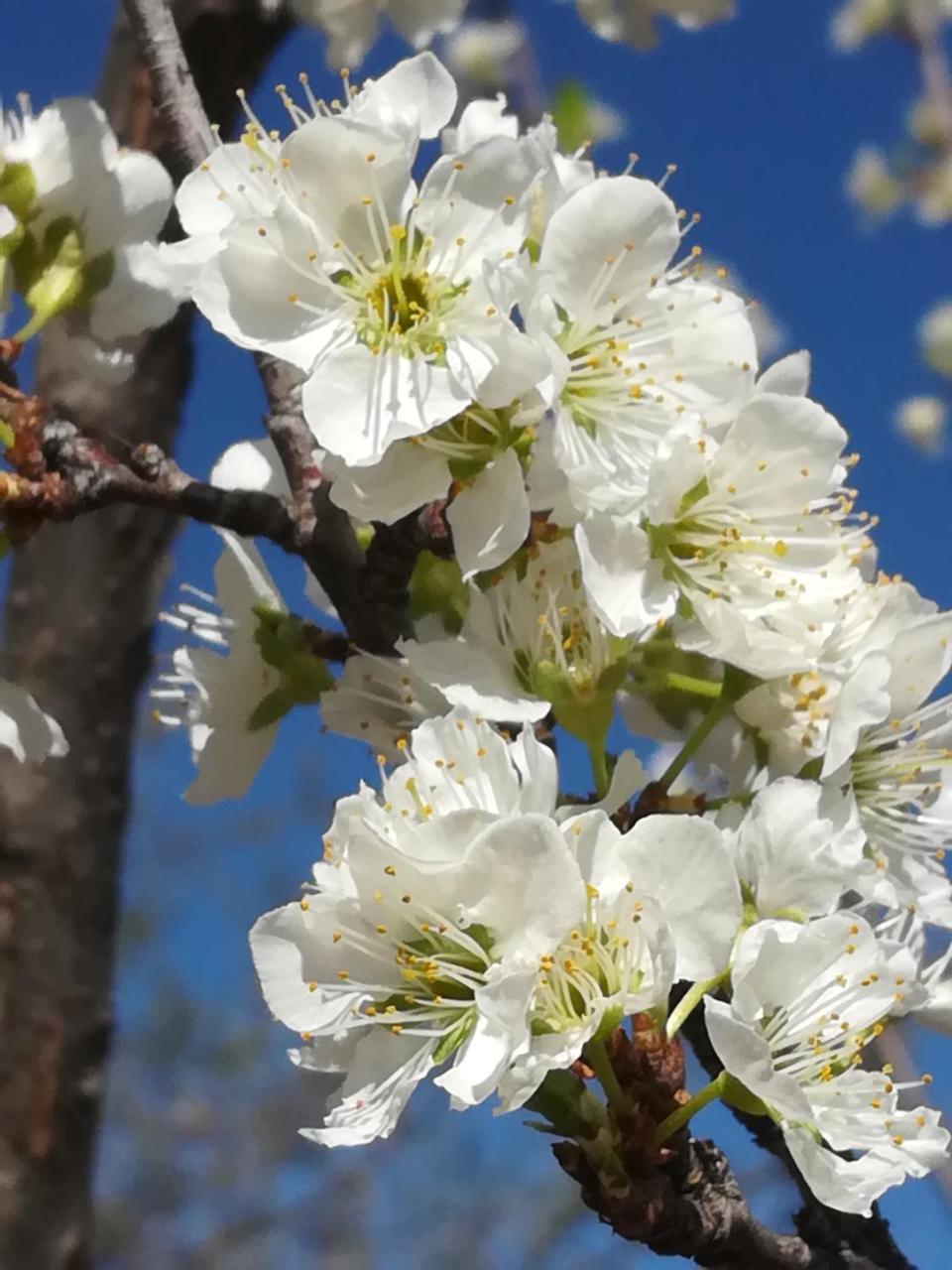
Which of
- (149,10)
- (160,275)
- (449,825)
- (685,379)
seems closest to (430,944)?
(449,825)

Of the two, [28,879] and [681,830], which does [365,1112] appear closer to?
[681,830]

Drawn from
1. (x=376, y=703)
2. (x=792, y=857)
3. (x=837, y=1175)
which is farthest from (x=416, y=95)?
(x=837, y=1175)

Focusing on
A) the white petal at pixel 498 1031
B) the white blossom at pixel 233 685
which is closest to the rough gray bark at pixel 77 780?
the white blossom at pixel 233 685

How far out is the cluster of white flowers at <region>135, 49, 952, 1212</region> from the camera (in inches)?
19.2

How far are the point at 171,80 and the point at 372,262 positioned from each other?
226 millimetres

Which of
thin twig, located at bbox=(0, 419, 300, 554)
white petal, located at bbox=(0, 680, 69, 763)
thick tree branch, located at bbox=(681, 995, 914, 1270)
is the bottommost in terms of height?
thick tree branch, located at bbox=(681, 995, 914, 1270)

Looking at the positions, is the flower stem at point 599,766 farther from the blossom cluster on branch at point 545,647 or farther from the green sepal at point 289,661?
the green sepal at point 289,661

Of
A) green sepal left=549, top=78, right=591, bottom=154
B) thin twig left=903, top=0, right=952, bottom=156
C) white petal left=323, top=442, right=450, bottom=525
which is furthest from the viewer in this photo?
thin twig left=903, top=0, right=952, bottom=156

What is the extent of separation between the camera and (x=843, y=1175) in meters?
0.50

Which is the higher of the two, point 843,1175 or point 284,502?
point 284,502

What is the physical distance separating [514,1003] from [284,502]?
312mm

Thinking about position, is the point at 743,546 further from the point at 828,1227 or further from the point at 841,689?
the point at 828,1227

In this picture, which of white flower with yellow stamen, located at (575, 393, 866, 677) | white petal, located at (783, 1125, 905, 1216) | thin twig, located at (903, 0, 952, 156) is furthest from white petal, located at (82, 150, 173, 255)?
thin twig, located at (903, 0, 952, 156)

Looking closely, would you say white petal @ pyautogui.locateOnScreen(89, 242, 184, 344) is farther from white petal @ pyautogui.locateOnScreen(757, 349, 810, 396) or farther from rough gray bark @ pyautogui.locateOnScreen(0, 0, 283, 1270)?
rough gray bark @ pyautogui.locateOnScreen(0, 0, 283, 1270)
